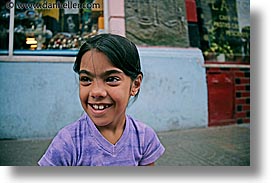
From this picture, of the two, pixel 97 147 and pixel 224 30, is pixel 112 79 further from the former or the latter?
pixel 224 30

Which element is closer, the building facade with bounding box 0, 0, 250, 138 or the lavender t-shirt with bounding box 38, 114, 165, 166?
the lavender t-shirt with bounding box 38, 114, 165, 166

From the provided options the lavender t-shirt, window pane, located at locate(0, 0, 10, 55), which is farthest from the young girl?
window pane, located at locate(0, 0, 10, 55)

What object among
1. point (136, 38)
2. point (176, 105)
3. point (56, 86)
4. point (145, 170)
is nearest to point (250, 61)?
point (176, 105)

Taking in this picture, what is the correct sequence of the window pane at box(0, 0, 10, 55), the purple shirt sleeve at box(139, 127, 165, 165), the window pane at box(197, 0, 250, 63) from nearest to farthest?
the purple shirt sleeve at box(139, 127, 165, 165), the window pane at box(0, 0, 10, 55), the window pane at box(197, 0, 250, 63)

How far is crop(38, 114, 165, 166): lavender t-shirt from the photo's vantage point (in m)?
2.44

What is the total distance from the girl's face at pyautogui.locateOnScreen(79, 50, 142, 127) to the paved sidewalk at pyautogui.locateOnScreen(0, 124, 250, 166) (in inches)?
16.7

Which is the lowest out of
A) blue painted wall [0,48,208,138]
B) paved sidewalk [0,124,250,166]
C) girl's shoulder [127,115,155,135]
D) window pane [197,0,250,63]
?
paved sidewalk [0,124,250,166]

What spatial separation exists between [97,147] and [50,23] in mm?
1013

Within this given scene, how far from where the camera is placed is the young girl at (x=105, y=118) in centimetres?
243

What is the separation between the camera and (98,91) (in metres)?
2.42

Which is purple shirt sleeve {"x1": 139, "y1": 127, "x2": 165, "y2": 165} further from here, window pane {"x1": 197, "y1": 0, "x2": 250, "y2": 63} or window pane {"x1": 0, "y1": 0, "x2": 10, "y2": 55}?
window pane {"x1": 0, "y1": 0, "x2": 10, "y2": 55}

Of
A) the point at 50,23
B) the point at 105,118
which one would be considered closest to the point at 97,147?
the point at 105,118

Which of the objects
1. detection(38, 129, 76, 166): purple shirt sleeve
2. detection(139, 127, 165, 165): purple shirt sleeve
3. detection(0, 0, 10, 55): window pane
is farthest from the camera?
detection(0, 0, 10, 55): window pane
